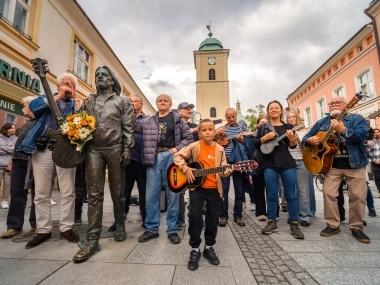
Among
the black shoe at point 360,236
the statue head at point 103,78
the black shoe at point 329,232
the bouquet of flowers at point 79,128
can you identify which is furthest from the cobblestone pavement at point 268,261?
the statue head at point 103,78

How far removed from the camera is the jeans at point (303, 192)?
3963 millimetres

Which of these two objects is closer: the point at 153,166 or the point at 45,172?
the point at 45,172

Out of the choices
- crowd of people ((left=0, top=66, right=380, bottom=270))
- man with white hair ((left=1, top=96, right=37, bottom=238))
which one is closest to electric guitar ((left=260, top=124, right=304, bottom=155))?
crowd of people ((left=0, top=66, right=380, bottom=270))

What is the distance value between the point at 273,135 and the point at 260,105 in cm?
2945

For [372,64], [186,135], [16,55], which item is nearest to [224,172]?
[186,135]

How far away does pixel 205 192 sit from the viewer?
8.54 feet

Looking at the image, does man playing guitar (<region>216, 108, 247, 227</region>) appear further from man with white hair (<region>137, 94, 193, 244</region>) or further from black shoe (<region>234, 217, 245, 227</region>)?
man with white hair (<region>137, 94, 193, 244</region>)

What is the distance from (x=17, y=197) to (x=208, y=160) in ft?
10.00

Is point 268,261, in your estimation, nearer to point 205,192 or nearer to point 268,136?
point 205,192

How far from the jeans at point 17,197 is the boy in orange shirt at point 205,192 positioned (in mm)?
2650

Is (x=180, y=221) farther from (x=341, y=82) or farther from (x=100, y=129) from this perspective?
(x=341, y=82)

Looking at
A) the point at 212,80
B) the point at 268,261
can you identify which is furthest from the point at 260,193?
the point at 212,80

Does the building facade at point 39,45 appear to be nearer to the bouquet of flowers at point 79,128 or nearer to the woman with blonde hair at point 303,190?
the bouquet of flowers at point 79,128

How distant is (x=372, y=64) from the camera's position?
617 inches
